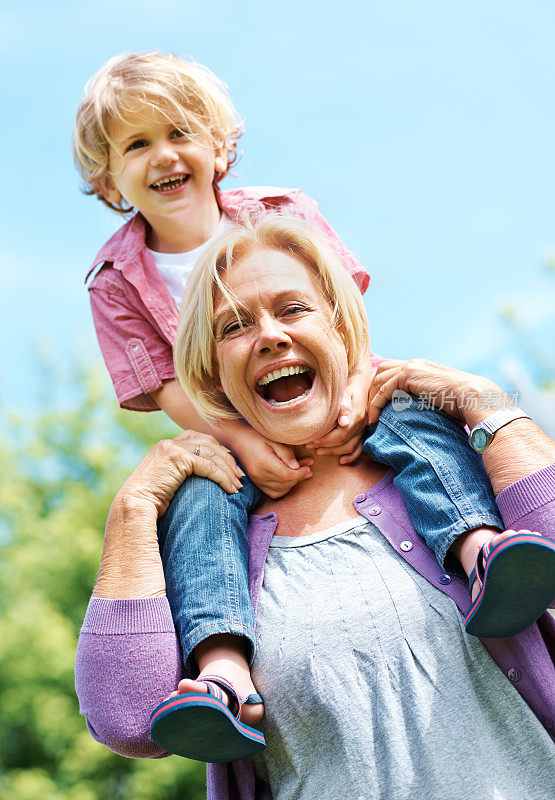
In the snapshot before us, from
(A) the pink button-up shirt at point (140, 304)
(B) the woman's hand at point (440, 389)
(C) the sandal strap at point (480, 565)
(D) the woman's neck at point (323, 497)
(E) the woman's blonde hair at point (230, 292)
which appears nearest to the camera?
(C) the sandal strap at point (480, 565)

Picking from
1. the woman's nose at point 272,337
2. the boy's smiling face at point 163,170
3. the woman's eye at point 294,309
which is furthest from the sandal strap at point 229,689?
the boy's smiling face at point 163,170

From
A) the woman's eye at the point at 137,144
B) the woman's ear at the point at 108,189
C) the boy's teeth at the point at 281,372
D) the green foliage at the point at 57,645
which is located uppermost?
the woman's eye at the point at 137,144

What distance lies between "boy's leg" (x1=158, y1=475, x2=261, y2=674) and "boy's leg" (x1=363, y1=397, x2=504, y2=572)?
1.38ft

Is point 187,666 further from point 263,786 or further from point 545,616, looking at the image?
point 545,616

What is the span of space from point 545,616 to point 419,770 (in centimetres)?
46

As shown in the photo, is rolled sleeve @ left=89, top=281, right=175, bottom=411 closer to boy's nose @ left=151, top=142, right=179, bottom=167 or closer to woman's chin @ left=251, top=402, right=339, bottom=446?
boy's nose @ left=151, top=142, right=179, bottom=167


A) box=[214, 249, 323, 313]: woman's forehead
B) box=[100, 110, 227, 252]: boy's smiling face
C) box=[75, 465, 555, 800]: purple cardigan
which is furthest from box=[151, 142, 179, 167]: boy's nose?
box=[75, 465, 555, 800]: purple cardigan

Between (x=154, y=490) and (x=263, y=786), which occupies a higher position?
(x=154, y=490)

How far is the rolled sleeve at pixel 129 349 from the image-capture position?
2783 millimetres

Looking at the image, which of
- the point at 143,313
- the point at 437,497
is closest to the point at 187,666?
the point at 437,497

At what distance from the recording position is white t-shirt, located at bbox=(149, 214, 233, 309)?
2.92m

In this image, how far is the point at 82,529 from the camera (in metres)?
11.1

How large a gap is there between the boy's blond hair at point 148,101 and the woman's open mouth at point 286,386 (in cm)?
115

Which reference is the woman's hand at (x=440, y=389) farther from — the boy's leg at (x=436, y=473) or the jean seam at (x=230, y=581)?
the jean seam at (x=230, y=581)
